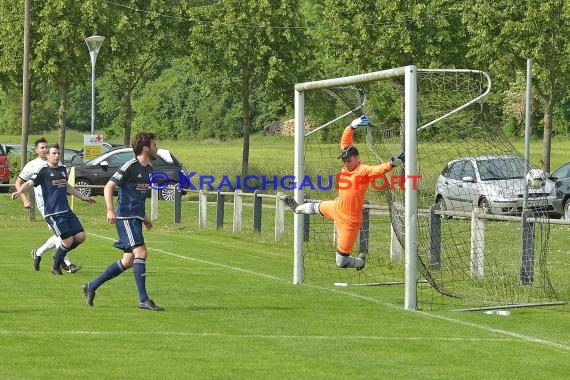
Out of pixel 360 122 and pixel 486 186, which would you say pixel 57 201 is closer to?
pixel 360 122

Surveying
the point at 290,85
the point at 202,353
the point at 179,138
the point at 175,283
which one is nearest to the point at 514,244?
the point at 175,283

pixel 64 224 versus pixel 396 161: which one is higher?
pixel 396 161

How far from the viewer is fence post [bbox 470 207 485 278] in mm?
17391

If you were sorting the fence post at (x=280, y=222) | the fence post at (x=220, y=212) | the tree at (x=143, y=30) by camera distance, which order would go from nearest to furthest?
1. the fence post at (x=280, y=222)
2. the fence post at (x=220, y=212)
3. the tree at (x=143, y=30)

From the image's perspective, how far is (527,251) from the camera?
54.9ft

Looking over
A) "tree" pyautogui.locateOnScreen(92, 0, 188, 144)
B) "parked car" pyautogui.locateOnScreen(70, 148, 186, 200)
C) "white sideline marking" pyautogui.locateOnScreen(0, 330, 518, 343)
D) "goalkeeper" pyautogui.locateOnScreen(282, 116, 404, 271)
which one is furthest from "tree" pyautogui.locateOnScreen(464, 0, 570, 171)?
"white sideline marking" pyautogui.locateOnScreen(0, 330, 518, 343)

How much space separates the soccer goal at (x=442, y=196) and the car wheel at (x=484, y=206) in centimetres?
2

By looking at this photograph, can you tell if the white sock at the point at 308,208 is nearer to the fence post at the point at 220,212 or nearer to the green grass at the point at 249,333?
the green grass at the point at 249,333

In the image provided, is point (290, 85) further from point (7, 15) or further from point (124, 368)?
point (124, 368)

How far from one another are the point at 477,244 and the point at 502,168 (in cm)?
191

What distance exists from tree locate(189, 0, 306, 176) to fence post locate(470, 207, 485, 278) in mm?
26498

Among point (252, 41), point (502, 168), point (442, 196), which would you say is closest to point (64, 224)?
point (442, 196)

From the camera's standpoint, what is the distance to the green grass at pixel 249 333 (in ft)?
33.4

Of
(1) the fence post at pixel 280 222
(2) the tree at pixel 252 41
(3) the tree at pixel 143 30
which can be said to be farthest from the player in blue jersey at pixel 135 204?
(2) the tree at pixel 252 41
